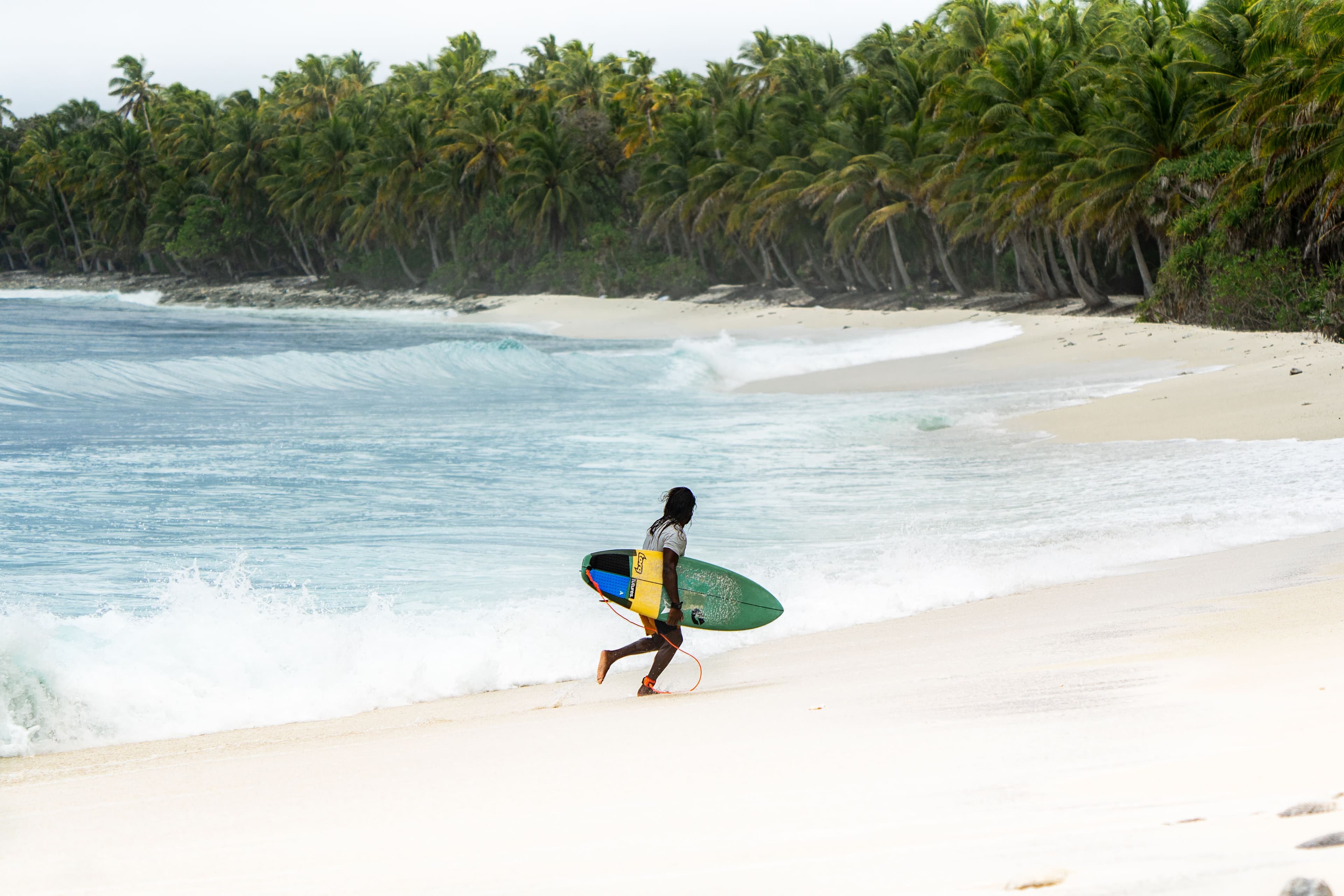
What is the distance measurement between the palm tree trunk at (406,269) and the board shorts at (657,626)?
214 feet

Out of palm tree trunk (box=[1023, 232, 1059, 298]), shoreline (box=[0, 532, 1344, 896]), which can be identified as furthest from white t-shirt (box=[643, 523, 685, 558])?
palm tree trunk (box=[1023, 232, 1059, 298])

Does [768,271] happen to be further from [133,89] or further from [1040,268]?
[133,89]

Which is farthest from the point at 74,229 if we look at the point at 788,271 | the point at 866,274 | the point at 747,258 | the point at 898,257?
the point at 898,257

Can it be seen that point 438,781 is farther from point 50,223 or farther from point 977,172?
point 50,223

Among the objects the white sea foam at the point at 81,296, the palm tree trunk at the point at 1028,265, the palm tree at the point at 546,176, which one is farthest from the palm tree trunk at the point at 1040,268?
the white sea foam at the point at 81,296

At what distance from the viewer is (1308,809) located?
2820mm

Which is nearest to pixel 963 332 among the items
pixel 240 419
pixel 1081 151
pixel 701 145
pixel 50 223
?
pixel 1081 151

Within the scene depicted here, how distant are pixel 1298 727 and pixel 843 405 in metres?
15.6

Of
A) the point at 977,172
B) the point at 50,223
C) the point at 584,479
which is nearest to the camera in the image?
the point at 584,479

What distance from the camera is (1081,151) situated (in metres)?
32.4

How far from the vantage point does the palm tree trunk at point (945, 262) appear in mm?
43625

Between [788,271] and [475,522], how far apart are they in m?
41.9

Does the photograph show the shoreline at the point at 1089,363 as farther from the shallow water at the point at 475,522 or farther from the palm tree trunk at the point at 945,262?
the palm tree trunk at the point at 945,262

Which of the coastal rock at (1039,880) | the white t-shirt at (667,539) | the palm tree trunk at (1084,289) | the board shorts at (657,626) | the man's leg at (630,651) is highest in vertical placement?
the palm tree trunk at (1084,289)
